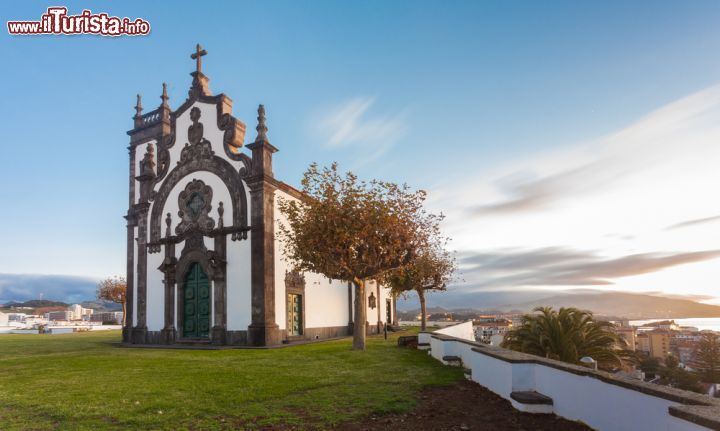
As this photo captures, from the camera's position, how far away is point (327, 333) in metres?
27.1

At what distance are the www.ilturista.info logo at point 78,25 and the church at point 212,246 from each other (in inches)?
283

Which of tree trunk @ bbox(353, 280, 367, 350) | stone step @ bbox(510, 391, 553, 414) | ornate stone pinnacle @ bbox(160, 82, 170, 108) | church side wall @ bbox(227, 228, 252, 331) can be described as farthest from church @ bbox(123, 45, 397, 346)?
stone step @ bbox(510, 391, 553, 414)

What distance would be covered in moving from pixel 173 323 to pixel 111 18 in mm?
14785

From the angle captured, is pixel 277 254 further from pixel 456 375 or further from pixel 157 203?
pixel 456 375

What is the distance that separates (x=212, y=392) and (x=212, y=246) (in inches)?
597

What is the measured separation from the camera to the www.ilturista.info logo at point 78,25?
16.0 m

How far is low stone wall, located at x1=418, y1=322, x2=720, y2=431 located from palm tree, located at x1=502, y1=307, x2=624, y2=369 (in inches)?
217

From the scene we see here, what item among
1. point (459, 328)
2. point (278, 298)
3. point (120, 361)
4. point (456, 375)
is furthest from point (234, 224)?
point (456, 375)

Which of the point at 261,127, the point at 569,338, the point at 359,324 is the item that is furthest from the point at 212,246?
the point at 569,338

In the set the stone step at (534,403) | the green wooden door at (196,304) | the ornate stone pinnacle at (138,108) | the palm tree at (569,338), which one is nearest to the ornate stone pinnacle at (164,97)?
the ornate stone pinnacle at (138,108)

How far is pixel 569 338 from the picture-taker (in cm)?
1369

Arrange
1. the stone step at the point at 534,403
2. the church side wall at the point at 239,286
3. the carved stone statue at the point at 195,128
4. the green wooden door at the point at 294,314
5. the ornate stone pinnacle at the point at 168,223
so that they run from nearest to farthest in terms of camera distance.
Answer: the stone step at the point at 534,403 → the church side wall at the point at 239,286 → the green wooden door at the point at 294,314 → the carved stone statue at the point at 195,128 → the ornate stone pinnacle at the point at 168,223

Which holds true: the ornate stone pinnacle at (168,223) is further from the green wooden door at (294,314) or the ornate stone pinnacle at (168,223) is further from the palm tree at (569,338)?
the palm tree at (569,338)

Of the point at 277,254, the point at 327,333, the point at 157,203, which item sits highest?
the point at 157,203
